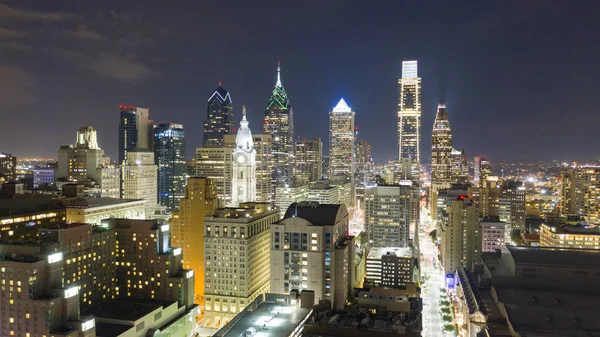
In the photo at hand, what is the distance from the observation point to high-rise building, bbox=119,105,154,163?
190 metres

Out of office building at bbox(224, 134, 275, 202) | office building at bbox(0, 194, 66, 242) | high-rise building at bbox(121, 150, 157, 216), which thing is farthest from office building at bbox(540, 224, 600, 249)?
high-rise building at bbox(121, 150, 157, 216)

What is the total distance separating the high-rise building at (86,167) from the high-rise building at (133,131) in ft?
194

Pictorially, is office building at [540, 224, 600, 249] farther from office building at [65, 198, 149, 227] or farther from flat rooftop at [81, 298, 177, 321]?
office building at [65, 198, 149, 227]

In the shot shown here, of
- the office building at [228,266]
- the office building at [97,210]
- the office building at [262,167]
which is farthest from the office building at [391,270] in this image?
the office building at [262,167]

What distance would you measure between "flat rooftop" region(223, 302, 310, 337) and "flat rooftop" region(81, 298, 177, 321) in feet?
47.1

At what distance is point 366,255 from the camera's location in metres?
103

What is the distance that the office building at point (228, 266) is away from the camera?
240ft

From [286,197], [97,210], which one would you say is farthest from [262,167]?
[97,210]

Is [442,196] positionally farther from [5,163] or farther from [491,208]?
[5,163]

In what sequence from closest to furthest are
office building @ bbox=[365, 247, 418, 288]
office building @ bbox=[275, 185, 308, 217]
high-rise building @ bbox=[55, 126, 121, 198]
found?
office building @ bbox=[365, 247, 418, 288] → high-rise building @ bbox=[55, 126, 121, 198] → office building @ bbox=[275, 185, 308, 217]

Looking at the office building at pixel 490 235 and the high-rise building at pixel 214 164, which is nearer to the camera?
the office building at pixel 490 235

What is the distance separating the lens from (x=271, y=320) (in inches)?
1924

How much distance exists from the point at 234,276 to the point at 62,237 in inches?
1082

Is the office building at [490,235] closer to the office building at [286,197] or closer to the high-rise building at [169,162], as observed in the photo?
the office building at [286,197]
